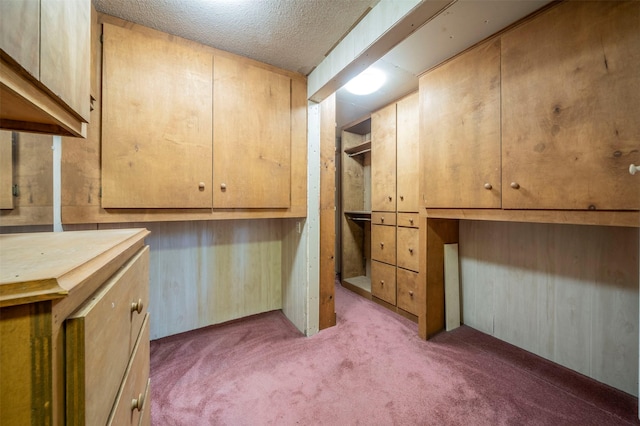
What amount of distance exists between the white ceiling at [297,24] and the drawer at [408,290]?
165 centimetres

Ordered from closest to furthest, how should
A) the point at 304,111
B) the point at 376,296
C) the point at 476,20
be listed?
the point at 476,20
the point at 304,111
the point at 376,296

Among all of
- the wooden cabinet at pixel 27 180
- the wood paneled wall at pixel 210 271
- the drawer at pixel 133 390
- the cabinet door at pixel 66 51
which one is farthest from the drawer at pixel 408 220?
the wooden cabinet at pixel 27 180

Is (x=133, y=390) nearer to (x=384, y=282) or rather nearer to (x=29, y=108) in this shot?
(x=29, y=108)

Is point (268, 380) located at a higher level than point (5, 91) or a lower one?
lower

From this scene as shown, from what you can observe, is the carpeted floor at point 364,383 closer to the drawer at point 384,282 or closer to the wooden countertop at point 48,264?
the drawer at point 384,282

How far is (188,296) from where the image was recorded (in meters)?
1.94

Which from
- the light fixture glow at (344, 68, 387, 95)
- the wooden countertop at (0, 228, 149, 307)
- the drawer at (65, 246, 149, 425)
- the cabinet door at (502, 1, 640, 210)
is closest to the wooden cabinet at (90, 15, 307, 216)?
the light fixture glow at (344, 68, 387, 95)

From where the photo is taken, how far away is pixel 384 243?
8.26ft

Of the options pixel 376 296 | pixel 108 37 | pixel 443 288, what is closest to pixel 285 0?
pixel 108 37

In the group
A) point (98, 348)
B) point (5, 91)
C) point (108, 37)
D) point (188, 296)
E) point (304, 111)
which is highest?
point (108, 37)

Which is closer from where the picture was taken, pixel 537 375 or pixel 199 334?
pixel 537 375

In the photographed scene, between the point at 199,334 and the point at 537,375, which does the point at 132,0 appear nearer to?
the point at 199,334

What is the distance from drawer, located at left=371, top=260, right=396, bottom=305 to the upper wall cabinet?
2319 millimetres

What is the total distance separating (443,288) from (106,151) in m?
2.36
